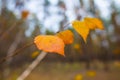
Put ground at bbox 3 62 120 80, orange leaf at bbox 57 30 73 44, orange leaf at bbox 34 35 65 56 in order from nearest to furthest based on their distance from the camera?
orange leaf at bbox 34 35 65 56, orange leaf at bbox 57 30 73 44, ground at bbox 3 62 120 80

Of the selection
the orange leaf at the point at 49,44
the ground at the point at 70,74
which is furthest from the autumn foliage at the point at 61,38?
the ground at the point at 70,74

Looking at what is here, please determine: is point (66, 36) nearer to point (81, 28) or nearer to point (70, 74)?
point (81, 28)

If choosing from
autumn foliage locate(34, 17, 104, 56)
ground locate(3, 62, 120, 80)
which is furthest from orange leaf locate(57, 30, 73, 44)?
ground locate(3, 62, 120, 80)

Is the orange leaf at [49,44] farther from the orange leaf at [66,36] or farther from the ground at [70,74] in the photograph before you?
the ground at [70,74]

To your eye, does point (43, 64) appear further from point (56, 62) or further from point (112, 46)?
point (112, 46)

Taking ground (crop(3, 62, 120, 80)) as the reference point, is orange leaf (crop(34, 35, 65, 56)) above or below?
above

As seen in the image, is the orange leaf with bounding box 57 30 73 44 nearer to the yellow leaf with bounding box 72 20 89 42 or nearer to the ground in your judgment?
the yellow leaf with bounding box 72 20 89 42

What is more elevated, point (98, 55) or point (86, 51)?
point (86, 51)

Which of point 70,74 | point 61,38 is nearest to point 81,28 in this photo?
point 61,38

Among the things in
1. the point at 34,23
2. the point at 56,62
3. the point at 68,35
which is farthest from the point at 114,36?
the point at 68,35
